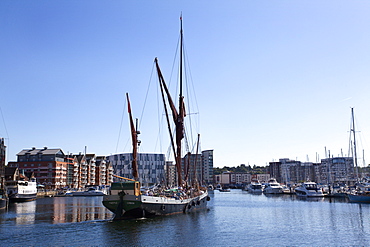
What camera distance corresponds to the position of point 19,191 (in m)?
121

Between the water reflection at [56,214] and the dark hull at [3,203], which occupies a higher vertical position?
the dark hull at [3,203]

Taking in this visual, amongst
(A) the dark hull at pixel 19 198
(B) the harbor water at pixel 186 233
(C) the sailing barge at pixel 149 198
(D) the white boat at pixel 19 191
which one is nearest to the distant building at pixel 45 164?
(D) the white boat at pixel 19 191

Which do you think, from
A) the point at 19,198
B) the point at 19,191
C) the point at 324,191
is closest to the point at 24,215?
the point at 19,198

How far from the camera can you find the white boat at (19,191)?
11838cm

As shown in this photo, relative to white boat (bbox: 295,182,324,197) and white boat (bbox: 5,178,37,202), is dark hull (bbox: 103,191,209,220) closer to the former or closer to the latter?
white boat (bbox: 5,178,37,202)

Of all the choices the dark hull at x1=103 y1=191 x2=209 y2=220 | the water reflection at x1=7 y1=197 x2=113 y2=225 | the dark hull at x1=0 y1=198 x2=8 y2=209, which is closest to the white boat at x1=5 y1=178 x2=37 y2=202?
the water reflection at x1=7 y1=197 x2=113 y2=225

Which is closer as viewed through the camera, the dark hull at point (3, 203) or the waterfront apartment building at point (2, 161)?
the dark hull at point (3, 203)

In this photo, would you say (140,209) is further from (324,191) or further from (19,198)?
(324,191)

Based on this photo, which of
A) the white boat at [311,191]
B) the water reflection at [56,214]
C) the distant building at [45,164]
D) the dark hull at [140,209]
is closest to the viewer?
the dark hull at [140,209]

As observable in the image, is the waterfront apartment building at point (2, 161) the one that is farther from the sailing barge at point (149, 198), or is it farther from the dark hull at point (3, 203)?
the sailing barge at point (149, 198)

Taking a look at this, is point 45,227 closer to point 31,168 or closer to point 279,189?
point 279,189

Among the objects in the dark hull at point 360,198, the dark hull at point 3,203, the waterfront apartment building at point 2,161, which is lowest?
the dark hull at point 360,198

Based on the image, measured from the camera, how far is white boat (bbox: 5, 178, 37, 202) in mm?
118375

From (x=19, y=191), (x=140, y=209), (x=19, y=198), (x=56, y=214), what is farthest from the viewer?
(x=19, y=191)
